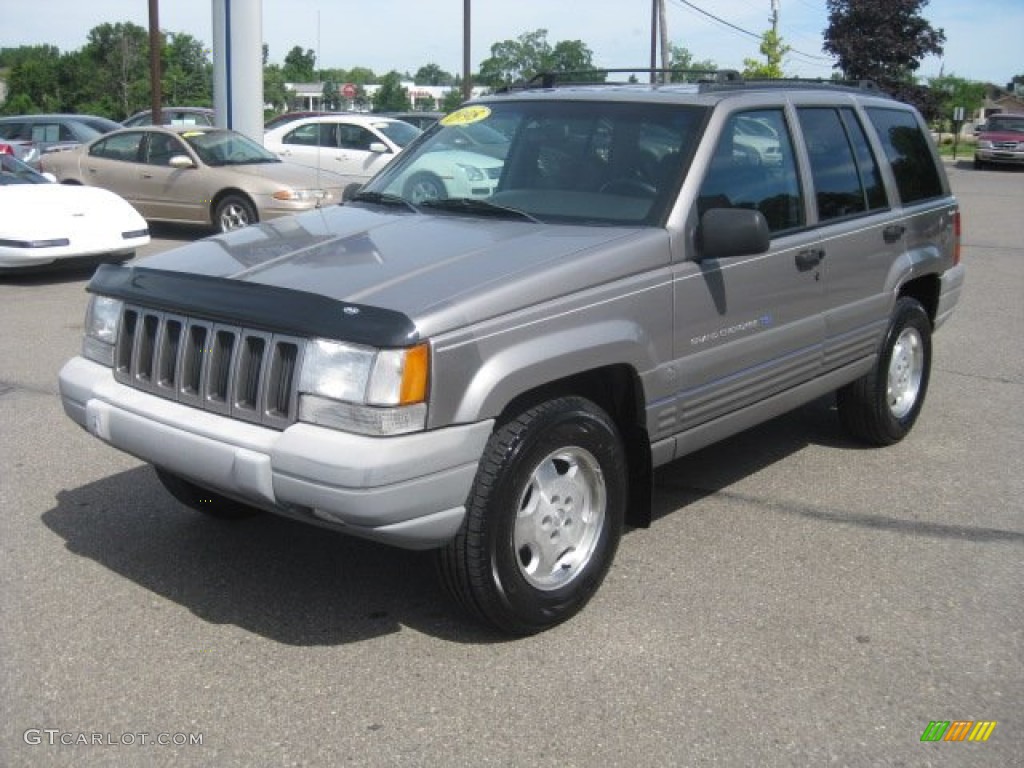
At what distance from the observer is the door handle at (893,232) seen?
18.9 ft

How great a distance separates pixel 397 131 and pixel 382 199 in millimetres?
12531

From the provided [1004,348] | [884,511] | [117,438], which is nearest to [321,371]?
[117,438]

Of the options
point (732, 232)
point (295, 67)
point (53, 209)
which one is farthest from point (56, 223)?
point (295, 67)

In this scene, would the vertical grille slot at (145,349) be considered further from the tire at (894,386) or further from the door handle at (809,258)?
the tire at (894,386)

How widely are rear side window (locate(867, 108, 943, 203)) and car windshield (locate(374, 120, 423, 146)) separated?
1129 centimetres

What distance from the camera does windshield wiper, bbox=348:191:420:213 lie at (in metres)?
4.96

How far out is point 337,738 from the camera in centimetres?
331

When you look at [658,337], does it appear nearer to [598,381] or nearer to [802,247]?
[598,381]

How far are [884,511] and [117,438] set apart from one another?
332 centimetres

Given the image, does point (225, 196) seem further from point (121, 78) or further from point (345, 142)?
point (121, 78)

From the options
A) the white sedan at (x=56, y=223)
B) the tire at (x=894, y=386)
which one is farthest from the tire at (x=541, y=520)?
the white sedan at (x=56, y=223)

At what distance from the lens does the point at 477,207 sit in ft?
15.4

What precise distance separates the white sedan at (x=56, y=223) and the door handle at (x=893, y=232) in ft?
26.7

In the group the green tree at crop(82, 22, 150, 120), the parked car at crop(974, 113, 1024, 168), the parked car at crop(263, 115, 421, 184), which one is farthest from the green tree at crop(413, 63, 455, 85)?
the parked car at crop(263, 115, 421, 184)
